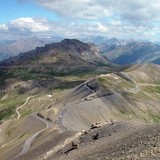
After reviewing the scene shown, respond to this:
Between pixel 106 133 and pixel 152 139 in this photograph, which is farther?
pixel 106 133

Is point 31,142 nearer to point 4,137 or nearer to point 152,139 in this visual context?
point 4,137

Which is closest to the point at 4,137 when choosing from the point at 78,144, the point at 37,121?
the point at 37,121

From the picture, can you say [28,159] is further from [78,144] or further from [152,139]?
[152,139]

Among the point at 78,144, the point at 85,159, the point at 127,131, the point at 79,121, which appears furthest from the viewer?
the point at 79,121

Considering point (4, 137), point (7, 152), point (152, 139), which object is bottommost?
point (4, 137)

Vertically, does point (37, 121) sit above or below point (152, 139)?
below

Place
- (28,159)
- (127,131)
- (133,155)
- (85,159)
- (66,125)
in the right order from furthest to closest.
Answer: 1. (66,125)
2. (28,159)
3. (127,131)
4. (85,159)
5. (133,155)

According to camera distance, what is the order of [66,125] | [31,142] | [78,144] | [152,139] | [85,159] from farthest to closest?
[66,125], [31,142], [78,144], [85,159], [152,139]

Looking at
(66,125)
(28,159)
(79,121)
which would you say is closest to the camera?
(28,159)

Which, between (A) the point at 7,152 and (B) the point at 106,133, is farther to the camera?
(A) the point at 7,152

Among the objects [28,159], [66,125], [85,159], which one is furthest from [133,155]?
[66,125]
